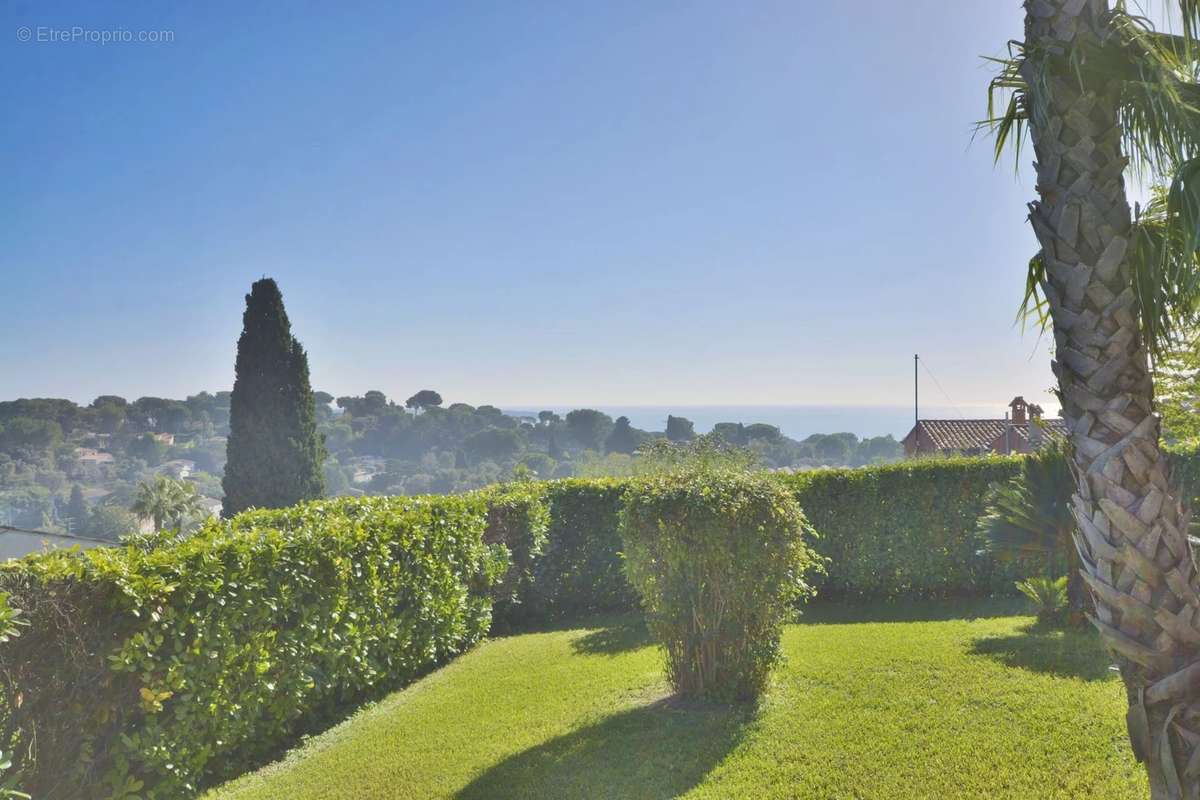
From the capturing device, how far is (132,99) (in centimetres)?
939

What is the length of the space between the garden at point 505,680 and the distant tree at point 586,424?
54.4 metres

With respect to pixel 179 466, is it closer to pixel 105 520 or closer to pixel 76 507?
pixel 76 507

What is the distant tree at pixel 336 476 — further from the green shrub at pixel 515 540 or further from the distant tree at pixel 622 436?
the green shrub at pixel 515 540

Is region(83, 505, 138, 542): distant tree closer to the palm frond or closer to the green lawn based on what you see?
the green lawn

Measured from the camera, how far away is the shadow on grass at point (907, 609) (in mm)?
9203

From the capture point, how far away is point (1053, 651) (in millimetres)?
6219

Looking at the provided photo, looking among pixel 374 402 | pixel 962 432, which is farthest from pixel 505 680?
pixel 374 402

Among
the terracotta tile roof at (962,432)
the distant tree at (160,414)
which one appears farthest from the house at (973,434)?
the distant tree at (160,414)

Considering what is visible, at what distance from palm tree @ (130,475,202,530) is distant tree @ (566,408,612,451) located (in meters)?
36.4

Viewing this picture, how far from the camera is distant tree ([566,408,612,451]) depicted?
62750 mm

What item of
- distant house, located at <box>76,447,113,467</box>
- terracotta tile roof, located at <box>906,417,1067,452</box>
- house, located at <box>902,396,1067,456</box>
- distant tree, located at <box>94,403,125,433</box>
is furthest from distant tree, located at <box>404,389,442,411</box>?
terracotta tile roof, located at <box>906,417,1067,452</box>

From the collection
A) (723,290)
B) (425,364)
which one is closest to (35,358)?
(425,364)

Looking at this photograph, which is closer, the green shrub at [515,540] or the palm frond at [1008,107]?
the palm frond at [1008,107]

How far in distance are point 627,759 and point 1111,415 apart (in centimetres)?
352
